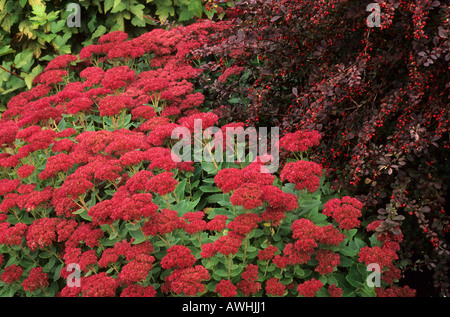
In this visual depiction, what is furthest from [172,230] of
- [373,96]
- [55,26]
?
[55,26]

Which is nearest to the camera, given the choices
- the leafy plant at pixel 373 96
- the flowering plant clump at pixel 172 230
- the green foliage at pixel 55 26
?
the flowering plant clump at pixel 172 230

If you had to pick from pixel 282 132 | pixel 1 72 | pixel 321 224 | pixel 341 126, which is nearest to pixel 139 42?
pixel 1 72

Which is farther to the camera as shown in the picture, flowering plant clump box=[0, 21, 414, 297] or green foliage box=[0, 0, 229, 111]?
green foliage box=[0, 0, 229, 111]

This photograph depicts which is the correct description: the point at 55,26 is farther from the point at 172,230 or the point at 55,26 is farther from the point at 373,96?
the point at 373,96

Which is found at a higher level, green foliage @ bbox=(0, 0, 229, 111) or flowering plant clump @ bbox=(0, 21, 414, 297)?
green foliage @ bbox=(0, 0, 229, 111)

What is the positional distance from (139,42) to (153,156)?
2.17m

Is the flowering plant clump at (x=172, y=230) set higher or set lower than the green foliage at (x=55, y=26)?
lower

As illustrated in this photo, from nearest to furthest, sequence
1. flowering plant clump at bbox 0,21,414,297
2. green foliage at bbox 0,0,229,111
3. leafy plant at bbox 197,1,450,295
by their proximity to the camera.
A: flowering plant clump at bbox 0,21,414,297
leafy plant at bbox 197,1,450,295
green foliage at bbox 0,0,229,111

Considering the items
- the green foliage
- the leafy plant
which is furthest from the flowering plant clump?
the green foliage

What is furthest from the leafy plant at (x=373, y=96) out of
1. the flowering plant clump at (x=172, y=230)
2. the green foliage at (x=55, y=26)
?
the green foliage at (x=55, y=26)

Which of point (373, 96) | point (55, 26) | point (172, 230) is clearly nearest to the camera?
point (172, 230)

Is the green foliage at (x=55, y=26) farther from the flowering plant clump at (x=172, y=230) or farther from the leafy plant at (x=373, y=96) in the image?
the leafy plant at (x=373, y=96)

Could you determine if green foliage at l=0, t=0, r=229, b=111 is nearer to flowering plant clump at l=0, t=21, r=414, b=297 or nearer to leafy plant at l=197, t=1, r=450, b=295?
flowering plant clump at l=0, t=21, r=414, b=297

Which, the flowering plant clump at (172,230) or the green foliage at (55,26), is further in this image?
the green foliage at (55,26)
